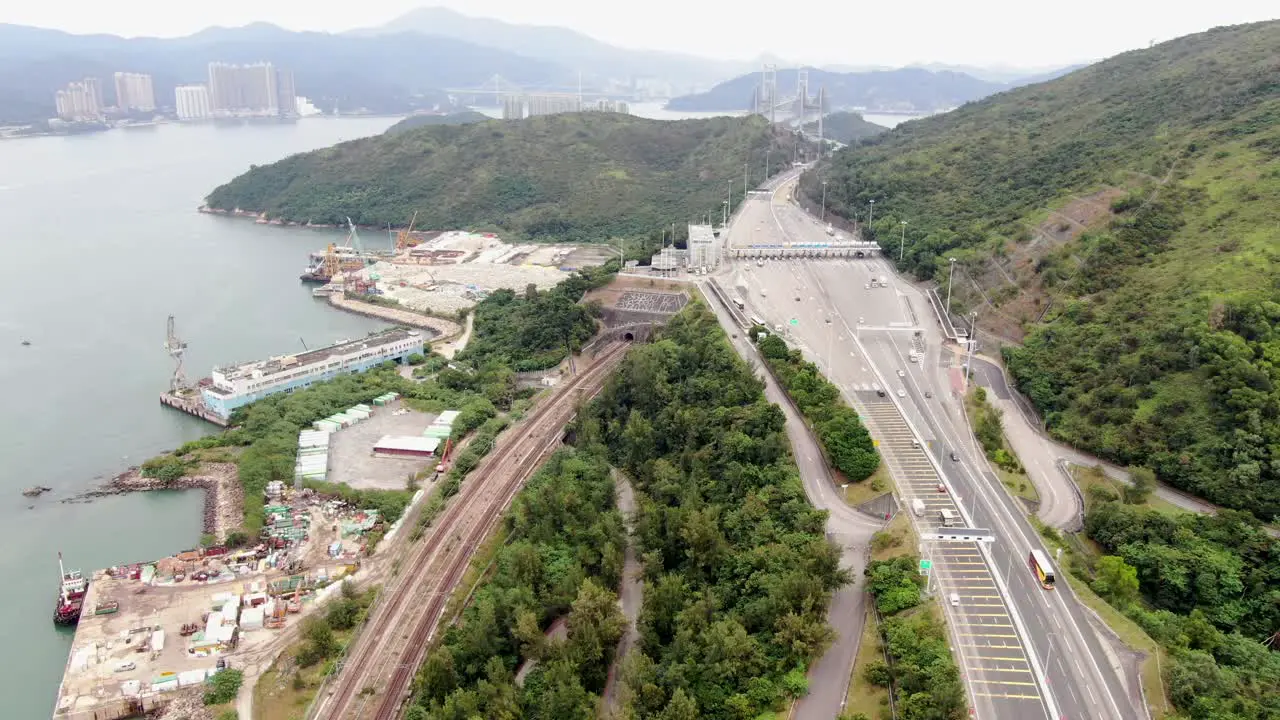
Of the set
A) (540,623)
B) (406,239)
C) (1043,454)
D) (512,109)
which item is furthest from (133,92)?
(1043,454)

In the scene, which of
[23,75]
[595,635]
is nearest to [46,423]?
[595,635]

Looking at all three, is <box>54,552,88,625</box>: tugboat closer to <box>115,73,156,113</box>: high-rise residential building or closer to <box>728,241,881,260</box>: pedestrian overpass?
<box>728,241,881,260</box>: pedestrian overpass

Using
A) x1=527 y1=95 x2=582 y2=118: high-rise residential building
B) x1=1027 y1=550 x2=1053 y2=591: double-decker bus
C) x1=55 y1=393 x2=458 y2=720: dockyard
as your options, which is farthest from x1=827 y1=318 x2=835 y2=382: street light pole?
x1=527 y1=95 x2=582 y2=118: high-rise residential building

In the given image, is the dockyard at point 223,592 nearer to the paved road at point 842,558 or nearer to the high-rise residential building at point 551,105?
the paved road at point 842,558

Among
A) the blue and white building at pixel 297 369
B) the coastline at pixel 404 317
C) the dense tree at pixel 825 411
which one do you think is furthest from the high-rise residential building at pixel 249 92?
the dense tree at pixel 825 411

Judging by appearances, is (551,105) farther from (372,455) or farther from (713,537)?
(713,537)
